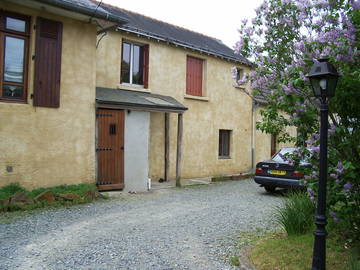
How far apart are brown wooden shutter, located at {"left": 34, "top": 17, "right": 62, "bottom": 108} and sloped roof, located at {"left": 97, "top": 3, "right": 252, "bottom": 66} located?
3140mm

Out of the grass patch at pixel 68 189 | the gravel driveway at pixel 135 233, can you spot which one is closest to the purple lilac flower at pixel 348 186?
the gravel driveway at pixel 135 233

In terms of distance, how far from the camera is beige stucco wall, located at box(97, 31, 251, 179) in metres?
12.5

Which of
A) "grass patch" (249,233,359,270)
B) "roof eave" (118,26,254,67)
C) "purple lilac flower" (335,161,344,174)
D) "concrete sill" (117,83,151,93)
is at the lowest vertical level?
"grass patch" (249,233,359,270)

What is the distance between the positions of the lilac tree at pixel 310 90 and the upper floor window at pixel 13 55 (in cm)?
635

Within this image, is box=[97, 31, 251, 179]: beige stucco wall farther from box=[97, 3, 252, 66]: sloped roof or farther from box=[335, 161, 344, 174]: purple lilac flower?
box=[335, 161, 344, 174]: purple lilac flower

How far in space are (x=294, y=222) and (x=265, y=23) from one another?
11.2 ft

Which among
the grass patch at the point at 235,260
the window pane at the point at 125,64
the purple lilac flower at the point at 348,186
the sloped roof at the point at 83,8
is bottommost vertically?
the grass patch at the point at 235,260

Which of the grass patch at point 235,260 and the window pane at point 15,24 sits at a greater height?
the window pane at point 15,24

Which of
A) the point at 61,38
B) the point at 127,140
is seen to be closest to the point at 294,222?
the point at 127,140

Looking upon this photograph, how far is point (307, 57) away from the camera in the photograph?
4930mm

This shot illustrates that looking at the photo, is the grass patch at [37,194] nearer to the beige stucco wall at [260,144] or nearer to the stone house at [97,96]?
the stone house at [97,96]

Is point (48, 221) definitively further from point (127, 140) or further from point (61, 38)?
point (61, 38)

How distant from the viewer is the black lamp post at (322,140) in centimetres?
422

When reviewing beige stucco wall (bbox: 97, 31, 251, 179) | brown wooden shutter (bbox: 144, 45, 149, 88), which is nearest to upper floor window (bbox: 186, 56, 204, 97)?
beige stucco wall (bbox: 97, 31, 251, 179)
